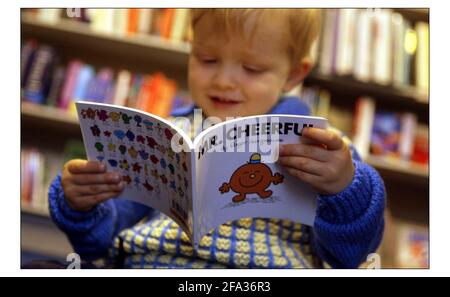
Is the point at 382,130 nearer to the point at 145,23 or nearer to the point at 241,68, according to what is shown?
the point at 145,23

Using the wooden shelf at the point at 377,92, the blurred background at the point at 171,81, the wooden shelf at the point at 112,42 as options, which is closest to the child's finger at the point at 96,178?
the blurred background at the point at 171,81

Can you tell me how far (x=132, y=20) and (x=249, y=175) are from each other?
1.27m

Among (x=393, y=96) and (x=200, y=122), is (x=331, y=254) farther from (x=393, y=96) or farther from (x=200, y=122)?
(x=393, y=96)

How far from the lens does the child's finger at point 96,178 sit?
94 cm

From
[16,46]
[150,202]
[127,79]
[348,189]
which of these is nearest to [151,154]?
[150,202]

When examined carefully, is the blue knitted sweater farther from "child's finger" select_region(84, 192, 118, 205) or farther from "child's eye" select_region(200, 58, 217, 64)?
"child's eye" select_region(200, 58, 217, 64)

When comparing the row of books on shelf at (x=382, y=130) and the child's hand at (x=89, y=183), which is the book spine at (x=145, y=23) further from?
the child's hand at (x=89, y=183)

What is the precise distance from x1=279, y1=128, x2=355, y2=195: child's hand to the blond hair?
277mm

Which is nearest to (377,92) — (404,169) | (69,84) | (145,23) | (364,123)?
(364,123)

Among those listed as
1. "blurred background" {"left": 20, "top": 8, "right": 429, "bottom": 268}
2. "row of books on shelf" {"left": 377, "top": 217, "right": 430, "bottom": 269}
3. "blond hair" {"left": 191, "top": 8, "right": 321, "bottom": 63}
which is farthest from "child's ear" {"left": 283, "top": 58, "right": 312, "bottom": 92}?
"blurred background" {"left": 20, "top": 8, "right": 429, "bottom": 268}

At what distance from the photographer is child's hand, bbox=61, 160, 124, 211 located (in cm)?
93

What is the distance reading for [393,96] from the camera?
2.04 m

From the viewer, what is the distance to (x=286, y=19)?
1061mm

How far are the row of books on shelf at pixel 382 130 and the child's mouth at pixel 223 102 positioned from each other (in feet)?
3.32
